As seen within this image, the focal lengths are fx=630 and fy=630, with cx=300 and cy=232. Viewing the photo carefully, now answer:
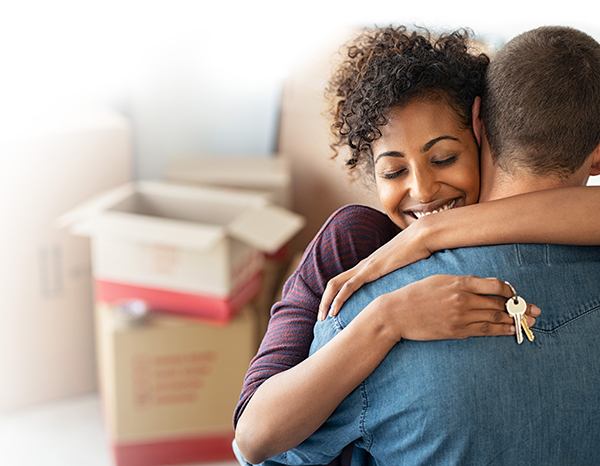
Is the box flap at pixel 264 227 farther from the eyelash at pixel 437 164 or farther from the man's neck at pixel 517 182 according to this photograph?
the man's neck at pixel 517 182

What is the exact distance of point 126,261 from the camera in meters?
2.05

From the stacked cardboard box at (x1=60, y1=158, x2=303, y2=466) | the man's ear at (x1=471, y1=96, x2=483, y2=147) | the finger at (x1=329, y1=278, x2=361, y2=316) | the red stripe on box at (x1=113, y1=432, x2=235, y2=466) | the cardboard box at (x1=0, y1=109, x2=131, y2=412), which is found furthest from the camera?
the cardboard box at (x1=0, y1=109, x2=131, y2=412)

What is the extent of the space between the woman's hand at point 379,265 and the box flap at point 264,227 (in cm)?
104

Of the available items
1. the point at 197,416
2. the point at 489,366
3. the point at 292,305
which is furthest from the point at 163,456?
the point at 489,366

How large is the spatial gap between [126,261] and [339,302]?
Result: 1406 millimetres

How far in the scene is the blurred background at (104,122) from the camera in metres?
2.26

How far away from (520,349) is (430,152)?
40cm

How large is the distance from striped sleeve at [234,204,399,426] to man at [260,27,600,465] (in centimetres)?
8

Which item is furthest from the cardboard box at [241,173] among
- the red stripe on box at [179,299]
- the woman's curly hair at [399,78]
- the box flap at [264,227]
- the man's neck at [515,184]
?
the man's neck at [515,184]

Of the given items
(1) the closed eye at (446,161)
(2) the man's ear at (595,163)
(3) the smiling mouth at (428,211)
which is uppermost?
Answer: (2) the man's ear at (595,163)

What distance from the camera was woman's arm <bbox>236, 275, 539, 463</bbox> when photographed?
672 mm

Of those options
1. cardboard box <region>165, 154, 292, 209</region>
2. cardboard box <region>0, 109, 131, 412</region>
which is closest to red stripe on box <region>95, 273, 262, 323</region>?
cardboard box <region>0, 109, 131, 412</region>

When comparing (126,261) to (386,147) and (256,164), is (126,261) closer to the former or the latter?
(256,164)

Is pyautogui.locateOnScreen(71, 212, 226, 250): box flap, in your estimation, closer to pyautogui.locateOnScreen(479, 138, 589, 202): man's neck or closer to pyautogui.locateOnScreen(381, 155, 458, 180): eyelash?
pyautogui.locateOnScreen(381, 155, 458, 180): eyelash
